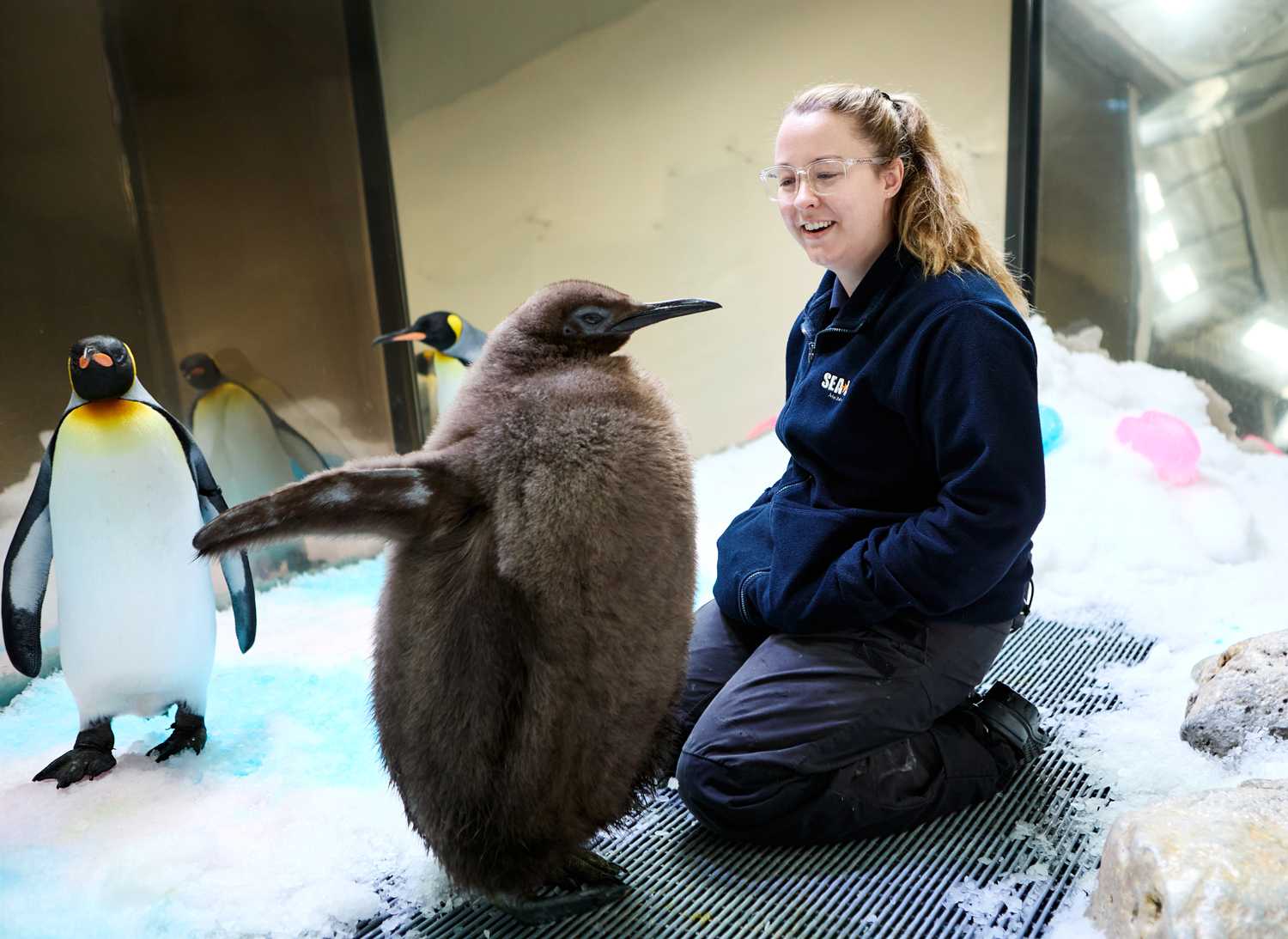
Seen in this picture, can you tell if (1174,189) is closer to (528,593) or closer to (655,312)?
(655,312)

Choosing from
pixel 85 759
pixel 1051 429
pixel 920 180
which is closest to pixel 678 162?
pixel 1051 429

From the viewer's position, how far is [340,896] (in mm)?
1220

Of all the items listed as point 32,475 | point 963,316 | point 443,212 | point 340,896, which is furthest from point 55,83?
point 963,316

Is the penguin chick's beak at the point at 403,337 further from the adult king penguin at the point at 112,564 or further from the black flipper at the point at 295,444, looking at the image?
the adult king penguin at the point at 112,564

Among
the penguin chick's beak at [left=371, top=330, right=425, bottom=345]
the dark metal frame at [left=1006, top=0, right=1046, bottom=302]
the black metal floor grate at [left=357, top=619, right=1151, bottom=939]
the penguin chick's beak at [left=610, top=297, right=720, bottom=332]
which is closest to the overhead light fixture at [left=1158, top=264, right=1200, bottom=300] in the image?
the dark metal frame at [left=1006, top=0, right=1046, bottom=302]

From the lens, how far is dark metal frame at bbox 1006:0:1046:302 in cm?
358

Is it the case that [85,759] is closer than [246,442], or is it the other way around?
[85,759]

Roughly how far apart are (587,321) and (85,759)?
1.27 meters

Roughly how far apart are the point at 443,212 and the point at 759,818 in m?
2.43

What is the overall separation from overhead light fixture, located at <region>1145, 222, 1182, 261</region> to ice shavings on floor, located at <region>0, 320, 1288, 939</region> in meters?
0.56

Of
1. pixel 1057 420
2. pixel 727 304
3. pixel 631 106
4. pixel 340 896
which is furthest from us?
pixel 727 304

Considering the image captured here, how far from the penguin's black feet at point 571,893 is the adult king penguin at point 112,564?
884 millimetres

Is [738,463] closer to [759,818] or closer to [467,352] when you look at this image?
[467,352]

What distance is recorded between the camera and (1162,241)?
333cm
